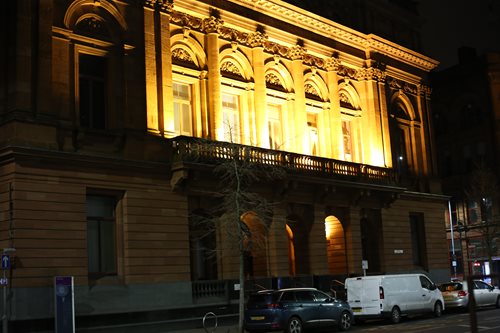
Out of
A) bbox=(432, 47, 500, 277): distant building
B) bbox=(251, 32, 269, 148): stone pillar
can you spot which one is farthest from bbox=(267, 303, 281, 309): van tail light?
bbox=(432, 47, 500, 277): distant building

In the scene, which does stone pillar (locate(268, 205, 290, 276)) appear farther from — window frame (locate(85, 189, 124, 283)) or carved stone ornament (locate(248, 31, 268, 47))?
carved stone ornament (locate(248, 31, 268, 47))

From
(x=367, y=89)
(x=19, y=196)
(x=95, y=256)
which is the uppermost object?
(x=367, y=89)

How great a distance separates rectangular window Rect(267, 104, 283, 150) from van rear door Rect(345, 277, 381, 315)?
36.9 feet

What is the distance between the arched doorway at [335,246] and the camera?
135 ft

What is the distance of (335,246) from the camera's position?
41.5m

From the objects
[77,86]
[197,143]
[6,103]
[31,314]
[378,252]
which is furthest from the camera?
[378,252]

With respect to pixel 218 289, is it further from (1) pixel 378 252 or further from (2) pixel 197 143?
(1) pixel 378 252

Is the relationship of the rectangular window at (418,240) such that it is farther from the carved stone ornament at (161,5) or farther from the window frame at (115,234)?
the window frame at (115,234)

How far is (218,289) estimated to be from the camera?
32625 mm

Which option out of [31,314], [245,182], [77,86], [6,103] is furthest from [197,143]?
[31,314]

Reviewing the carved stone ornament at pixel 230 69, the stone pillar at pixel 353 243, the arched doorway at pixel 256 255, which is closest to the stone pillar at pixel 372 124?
the stone pillar at pixel 353 243

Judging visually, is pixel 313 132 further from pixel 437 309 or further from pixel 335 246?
pixel 437 309

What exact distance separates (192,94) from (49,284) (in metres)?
13.0

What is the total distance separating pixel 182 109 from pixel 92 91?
5.60 meters
